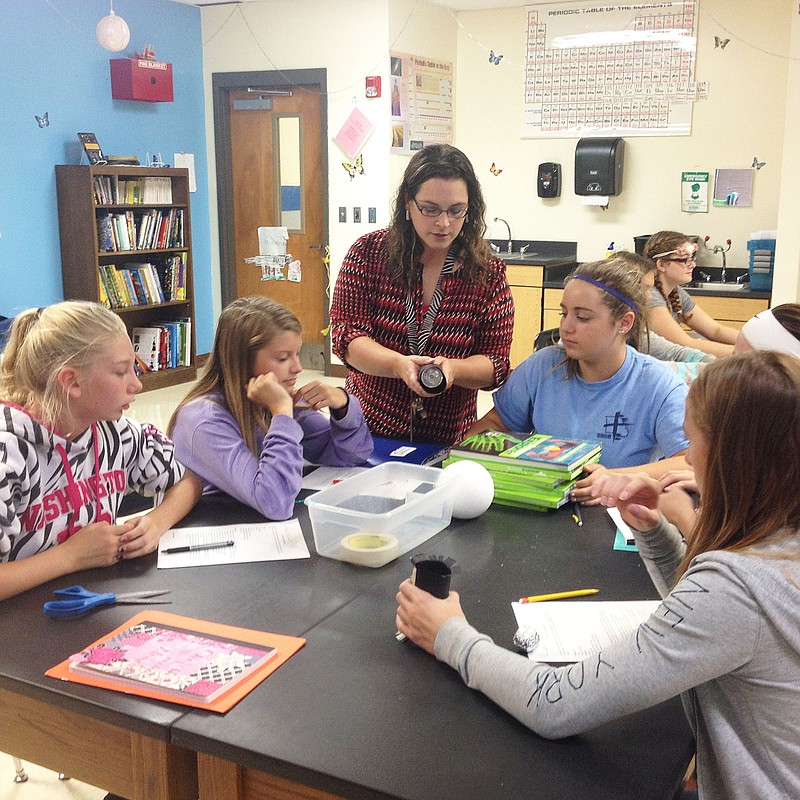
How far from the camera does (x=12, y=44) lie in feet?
17.6

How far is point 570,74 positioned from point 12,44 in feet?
12.0

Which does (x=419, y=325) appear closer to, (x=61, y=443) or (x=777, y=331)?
(x=777, y=331)

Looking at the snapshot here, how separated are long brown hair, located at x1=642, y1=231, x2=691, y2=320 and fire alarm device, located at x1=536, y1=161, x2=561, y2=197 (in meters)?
2.21

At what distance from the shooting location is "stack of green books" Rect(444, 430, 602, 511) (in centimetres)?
196

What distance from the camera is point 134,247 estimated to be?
6.12 metres

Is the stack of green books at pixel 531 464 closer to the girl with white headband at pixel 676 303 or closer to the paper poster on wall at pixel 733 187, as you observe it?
the girl with white headband at pixel 676 303

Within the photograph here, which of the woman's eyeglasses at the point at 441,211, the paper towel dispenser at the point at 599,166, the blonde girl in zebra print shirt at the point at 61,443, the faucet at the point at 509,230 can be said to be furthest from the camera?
the faucet at the point at 509,230

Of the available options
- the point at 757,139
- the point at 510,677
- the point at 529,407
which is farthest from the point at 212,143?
the point at 510,677

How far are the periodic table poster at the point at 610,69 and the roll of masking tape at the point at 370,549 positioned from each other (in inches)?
207

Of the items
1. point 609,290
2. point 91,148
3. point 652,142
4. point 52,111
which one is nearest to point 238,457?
point 609,290

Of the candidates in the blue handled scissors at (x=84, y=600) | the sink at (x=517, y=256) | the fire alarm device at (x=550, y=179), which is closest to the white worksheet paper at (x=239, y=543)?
the blue handled scissors at (x=84, y=600)

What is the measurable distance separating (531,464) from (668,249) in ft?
8.67

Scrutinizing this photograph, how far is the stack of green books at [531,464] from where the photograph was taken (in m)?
1.96

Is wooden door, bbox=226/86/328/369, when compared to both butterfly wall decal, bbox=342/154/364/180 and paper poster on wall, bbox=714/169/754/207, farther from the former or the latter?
paper poster on wall, bbox=714/169/754/207
